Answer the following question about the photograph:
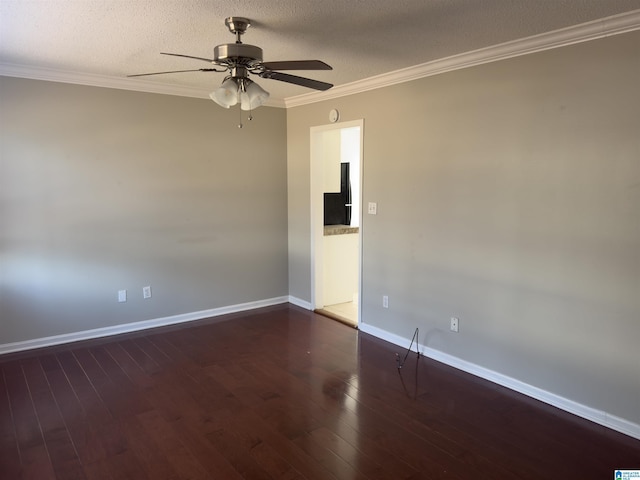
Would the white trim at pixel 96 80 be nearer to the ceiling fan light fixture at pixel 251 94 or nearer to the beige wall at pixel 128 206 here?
the beige wall at pixel 128 206

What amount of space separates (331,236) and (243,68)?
3.02 meters

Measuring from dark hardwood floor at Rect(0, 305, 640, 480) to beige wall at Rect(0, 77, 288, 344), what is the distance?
56 cm

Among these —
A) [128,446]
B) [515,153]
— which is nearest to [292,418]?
[128,446]

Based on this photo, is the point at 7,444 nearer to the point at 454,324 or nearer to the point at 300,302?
the point at 454,324

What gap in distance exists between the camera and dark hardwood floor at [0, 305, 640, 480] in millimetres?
2328

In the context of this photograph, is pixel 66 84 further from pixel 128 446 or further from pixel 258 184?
pixel 128 446

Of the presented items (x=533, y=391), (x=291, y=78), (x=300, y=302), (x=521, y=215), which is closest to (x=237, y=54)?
(x=291, y=78)

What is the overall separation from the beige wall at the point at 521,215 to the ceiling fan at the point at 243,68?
135 cm

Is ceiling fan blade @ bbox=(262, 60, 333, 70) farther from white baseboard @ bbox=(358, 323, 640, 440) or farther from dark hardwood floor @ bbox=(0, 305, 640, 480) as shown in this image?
white baseboard @ bbox=(358, 323, 640, 440)

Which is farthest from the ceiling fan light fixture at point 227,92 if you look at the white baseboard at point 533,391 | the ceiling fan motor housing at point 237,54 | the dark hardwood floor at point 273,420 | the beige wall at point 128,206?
the white baseboard at point 533,391

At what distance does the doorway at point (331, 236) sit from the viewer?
16.2 feet

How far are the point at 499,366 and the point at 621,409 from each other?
0.79 metres

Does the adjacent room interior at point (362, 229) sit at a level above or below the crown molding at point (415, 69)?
below

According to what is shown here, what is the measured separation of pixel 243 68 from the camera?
2.42 m
